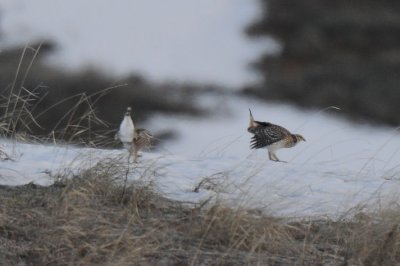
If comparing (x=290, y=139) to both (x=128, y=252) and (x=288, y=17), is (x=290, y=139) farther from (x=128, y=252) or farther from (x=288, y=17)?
(x=288, y=17)

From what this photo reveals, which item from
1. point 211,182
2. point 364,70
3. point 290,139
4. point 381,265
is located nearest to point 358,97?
point 364,70

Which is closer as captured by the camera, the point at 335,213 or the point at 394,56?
the point at 335,213

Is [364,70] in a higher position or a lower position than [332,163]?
higher

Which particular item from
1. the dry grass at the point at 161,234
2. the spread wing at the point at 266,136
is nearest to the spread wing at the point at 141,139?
the spread wing at the point at 266,136

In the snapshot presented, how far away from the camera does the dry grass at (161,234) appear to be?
193 inches

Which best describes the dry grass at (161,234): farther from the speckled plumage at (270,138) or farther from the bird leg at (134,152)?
the speckled plumage at (270,138)

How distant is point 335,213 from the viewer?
6090 millimetres

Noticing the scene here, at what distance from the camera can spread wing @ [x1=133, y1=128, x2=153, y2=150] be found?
305 inches

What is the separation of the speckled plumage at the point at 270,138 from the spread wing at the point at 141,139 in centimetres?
130

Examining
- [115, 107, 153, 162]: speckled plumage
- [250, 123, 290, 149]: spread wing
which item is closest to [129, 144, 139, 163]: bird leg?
[115, 107, 153, 162]: speckled plumage

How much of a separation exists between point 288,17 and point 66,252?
1051cm

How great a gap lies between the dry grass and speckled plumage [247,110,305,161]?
341 centimetres

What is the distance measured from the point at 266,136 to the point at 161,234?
4.19 meters

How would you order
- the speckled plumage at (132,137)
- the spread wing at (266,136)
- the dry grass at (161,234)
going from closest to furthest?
1. the dry grass at (161,234)
2. the speckled plumage at (132,137)
3. the spread wing at (266,136)
